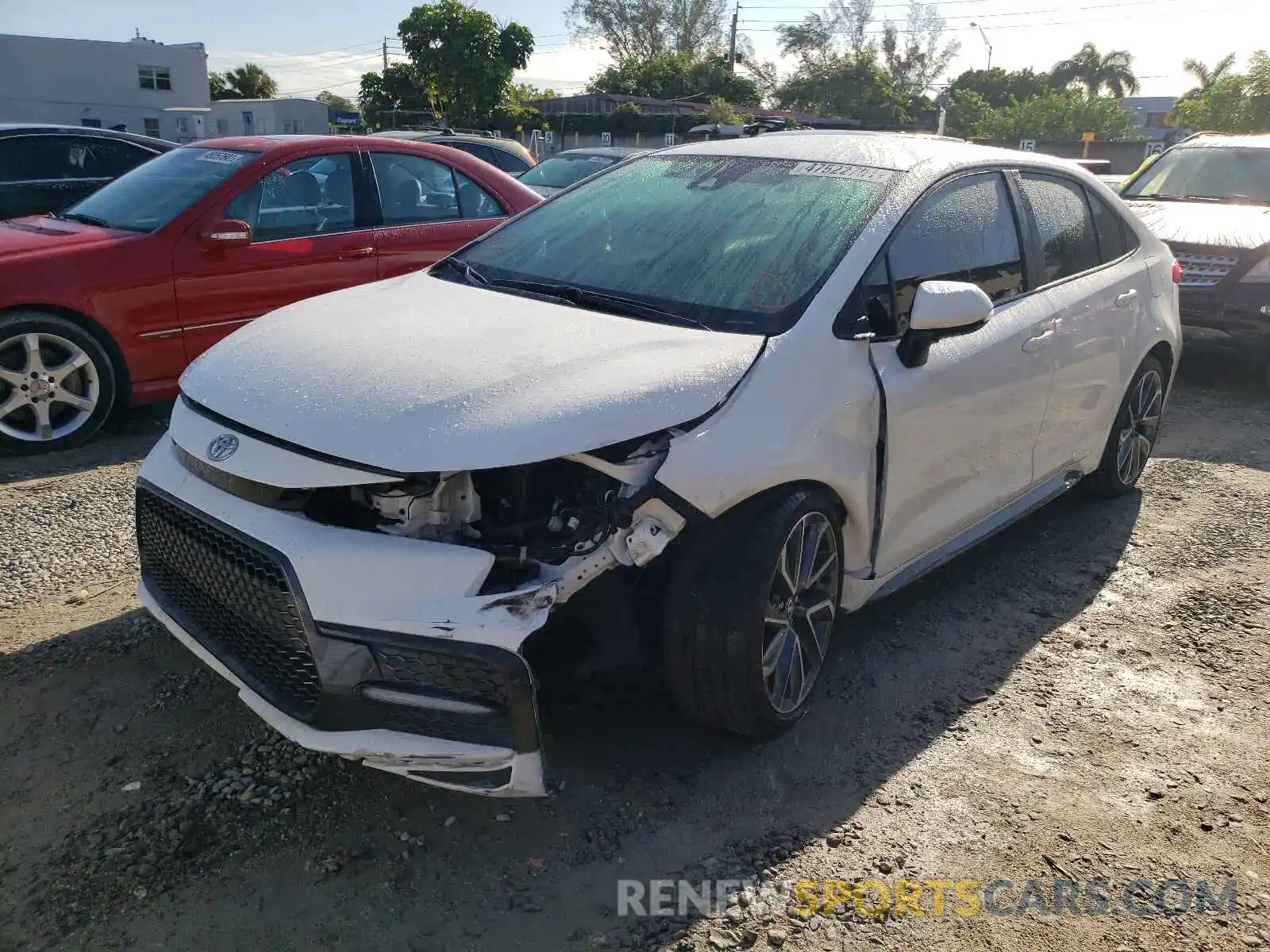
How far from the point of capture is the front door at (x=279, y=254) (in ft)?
18.6

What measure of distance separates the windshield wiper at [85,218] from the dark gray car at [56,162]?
6.45 ft

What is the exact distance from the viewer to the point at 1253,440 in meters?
6.41

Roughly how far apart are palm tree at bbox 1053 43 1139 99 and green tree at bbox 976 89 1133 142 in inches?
863

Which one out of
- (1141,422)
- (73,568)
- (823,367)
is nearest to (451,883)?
(823,367)

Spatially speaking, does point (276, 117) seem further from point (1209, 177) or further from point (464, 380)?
point (464, 380)

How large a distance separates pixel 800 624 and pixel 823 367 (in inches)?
30.0

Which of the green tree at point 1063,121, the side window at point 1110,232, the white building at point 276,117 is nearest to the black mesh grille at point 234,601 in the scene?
the side window at point 1110,232

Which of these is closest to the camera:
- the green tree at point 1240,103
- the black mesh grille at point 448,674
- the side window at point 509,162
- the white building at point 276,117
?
the black mesh grille at point 448,674

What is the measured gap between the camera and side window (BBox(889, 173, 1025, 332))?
3.34 metres

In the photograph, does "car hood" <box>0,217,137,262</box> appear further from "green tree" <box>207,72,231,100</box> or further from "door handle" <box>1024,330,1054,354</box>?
"green tree" <box>207,72,231,100</box>

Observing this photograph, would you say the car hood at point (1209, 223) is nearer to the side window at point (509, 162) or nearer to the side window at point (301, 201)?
the side window at point (301, 201)

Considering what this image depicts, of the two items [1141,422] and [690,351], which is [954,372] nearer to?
[690,351]

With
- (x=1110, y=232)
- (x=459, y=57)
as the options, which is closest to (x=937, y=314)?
(x=1110, y=232)

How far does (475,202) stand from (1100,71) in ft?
237
